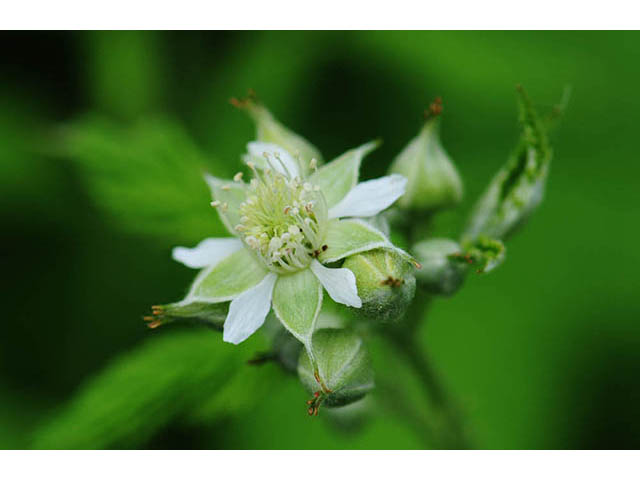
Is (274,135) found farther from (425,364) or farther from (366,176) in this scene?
(366,176)

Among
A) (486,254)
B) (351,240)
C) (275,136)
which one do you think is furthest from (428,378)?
(275,136)

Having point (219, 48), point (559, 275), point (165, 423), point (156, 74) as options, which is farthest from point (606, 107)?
point (165, 423)

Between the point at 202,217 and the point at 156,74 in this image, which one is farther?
the point at 156,74

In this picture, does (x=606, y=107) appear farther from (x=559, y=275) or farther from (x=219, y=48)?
(x=219, y=48)

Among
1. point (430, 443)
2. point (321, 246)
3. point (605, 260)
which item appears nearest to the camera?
point (321, 246)

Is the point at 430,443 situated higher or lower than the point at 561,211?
lower

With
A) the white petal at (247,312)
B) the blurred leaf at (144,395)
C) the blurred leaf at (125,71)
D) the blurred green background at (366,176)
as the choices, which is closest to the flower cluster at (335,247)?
the white petal at (247,312)

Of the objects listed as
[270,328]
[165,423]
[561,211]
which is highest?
[270,328]
